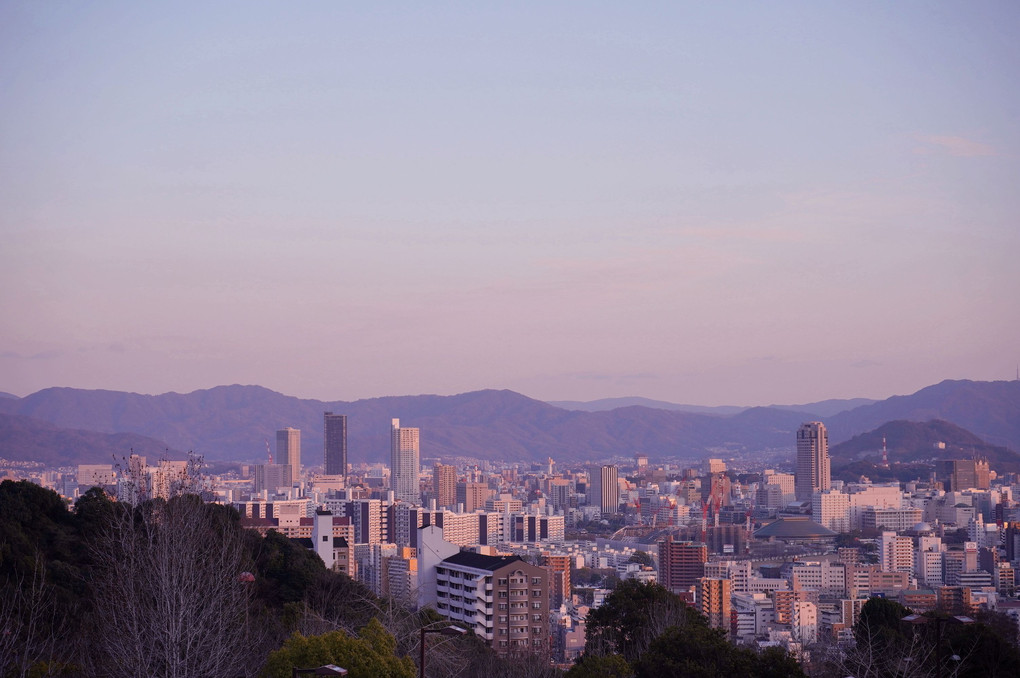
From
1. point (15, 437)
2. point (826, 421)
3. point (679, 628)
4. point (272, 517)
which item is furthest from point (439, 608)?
point (826, 421)

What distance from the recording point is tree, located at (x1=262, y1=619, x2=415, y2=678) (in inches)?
245

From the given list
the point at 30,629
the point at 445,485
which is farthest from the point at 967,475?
the point at 30,629

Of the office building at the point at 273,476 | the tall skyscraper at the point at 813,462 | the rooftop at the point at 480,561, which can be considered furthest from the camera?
the office building at the point at 273,476

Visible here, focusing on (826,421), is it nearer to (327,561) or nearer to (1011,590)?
(1011,590)

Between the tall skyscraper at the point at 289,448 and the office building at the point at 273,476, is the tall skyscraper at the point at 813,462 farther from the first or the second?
the tall skyscraper at the point at 289,448

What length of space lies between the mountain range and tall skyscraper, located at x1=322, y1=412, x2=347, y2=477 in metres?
8.43

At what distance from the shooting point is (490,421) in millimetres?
104250

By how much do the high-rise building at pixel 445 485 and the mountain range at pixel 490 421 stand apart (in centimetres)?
1902

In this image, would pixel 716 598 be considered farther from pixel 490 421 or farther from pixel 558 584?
pixel 490 421

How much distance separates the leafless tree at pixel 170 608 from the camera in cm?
582

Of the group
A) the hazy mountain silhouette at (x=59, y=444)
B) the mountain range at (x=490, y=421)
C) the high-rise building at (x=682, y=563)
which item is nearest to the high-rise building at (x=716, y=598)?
the high-rise building at (x=682, y=563)

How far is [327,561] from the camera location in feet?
51.9

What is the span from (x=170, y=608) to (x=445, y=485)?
54.8m

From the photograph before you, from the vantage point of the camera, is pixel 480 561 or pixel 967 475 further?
pixel 967 475
